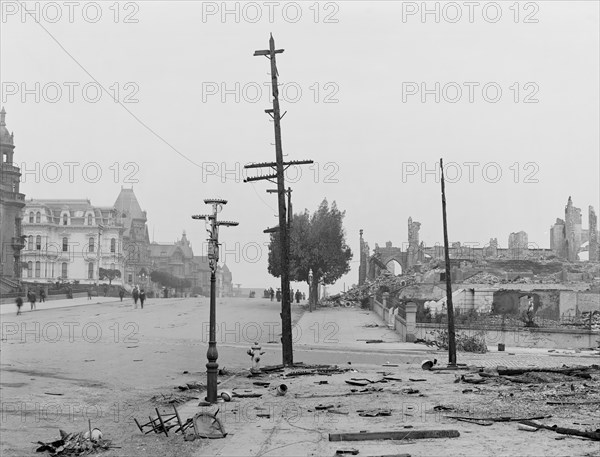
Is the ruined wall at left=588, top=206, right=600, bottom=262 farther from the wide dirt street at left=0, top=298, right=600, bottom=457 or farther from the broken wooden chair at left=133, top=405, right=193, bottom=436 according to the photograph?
the broken wooden chair at left=133, top=405, right=193, bottom=436

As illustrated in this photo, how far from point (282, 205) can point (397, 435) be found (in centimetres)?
1344

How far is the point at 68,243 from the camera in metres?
93.4

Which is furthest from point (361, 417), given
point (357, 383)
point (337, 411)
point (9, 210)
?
point (9, 210)

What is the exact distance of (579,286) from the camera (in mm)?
59188

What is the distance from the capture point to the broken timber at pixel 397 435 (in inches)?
402

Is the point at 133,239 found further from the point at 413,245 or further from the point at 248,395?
the point at 248,395

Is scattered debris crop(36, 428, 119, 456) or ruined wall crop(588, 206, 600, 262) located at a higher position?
ruined wall crop(588, 206, 600, 262)

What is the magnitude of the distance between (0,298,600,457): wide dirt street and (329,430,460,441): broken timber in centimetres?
20

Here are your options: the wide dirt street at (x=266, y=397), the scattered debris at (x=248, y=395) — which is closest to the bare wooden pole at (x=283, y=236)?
the wide dirt street at (x=266, y=397)

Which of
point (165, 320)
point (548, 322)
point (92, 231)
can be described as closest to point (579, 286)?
point (548, 322)

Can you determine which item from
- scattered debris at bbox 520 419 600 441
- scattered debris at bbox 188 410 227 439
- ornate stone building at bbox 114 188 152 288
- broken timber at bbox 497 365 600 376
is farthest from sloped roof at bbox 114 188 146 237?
scattered debris at bbox 520 419 600 441

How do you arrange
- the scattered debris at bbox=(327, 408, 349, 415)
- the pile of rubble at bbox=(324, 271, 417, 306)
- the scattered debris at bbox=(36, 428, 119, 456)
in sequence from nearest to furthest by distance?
1. the scattered debris at bbox=(36, 428, 119, 456)
2. the scattered debris at bbox=(327, 408, 349, 415)
3. the pile of rubble at bbox=(324, 271, 417, 306)

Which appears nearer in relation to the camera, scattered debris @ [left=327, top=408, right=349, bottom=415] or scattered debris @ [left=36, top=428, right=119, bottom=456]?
scattered debris @ [left=36, top=428, right=119, bottom=456]

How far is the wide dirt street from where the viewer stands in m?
10.1
